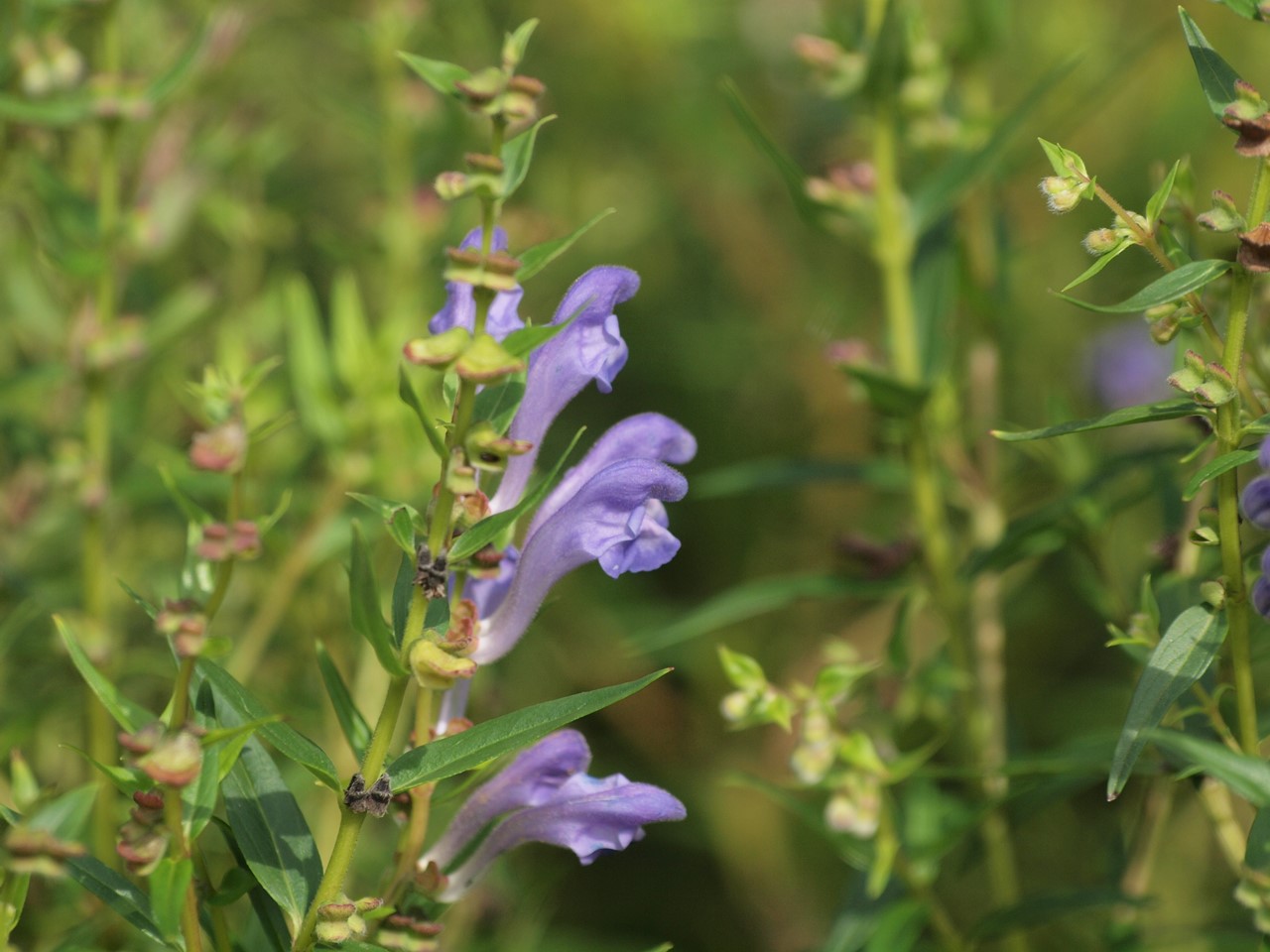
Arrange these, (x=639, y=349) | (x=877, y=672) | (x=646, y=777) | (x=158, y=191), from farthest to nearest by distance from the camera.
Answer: (x=639, y=349)
(x=646, y=777)
(x=158, y=191)
(x=877, y=672)

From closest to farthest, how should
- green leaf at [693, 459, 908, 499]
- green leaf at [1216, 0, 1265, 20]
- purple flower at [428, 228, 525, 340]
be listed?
green leaf at [1216, 0, 1265, 20], purple flower at [428, 228, 525, 340], green leaf at [693, 459, 908, 499]

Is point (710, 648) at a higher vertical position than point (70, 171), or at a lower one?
lower

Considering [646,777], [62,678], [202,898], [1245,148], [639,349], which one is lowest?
[646,777]

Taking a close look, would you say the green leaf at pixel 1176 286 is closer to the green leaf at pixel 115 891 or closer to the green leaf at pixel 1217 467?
the green leaf at pixel 1217 467

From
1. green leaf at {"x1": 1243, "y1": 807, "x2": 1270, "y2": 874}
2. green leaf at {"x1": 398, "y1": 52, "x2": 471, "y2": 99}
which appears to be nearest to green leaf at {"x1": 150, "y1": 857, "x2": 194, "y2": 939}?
green leaf at {"x1": 398, "y1": 52, "x2": 471, "y2": 99}

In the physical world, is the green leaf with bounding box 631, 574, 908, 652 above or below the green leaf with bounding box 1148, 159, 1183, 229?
below

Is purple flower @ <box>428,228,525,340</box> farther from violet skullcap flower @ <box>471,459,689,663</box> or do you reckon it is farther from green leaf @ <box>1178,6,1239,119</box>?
green leaf @ <box>1178,6,1239,119</box>

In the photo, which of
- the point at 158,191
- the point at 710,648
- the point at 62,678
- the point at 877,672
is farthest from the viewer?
the point at 710,648

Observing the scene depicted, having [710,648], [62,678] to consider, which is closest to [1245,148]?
[62,678]

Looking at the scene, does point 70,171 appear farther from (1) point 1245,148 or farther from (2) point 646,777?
(1) point 1245,148
